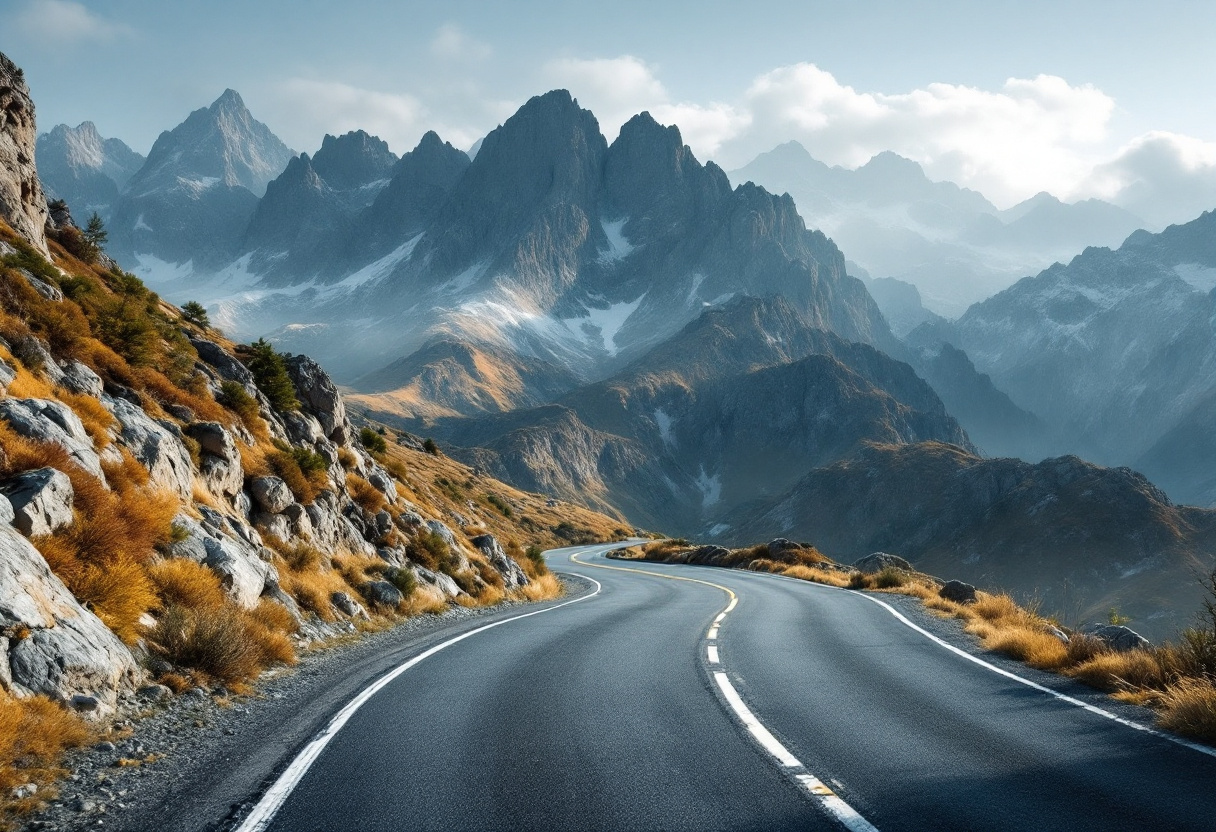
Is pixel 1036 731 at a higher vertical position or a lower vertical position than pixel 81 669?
lower

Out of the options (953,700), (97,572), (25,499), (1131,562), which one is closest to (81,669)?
(97,572)

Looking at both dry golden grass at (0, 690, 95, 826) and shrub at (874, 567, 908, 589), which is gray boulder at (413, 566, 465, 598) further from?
shrub at (874, 567, 908, 589)

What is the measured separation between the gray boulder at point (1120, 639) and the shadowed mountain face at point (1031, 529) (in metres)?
126

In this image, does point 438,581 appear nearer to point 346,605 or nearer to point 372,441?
point 346,605

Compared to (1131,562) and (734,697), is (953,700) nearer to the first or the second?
(734,697)

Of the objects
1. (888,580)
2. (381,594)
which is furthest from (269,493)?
(888,580)

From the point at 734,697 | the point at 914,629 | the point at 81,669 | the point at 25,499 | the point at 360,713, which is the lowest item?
the point at 914,629

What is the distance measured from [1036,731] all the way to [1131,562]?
169 metres

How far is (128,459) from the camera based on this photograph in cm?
1262

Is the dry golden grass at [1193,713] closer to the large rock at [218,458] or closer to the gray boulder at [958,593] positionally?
the large rock at [218,458]

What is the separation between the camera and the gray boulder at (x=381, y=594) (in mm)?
17734

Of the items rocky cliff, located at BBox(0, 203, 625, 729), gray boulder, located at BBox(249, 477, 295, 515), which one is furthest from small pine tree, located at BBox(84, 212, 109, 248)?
gray boulder, located at BBox(249, 477, 295, 515)

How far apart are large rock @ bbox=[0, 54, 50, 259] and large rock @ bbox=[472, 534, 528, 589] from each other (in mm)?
16320

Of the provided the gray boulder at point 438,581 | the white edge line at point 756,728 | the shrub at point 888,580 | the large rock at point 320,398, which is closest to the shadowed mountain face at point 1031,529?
the shrub at point 888,580
